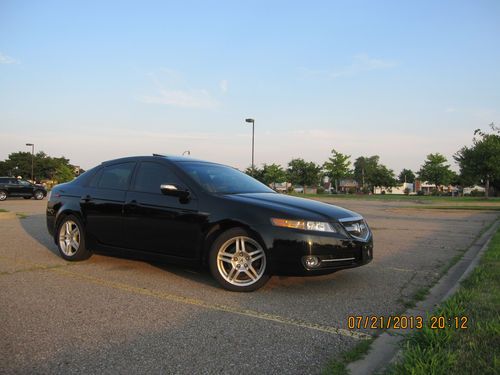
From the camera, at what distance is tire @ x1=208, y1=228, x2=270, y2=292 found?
5.05m

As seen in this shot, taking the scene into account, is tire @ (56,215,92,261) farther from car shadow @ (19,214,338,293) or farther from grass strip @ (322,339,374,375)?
grass strip @ (322,339,374,375)

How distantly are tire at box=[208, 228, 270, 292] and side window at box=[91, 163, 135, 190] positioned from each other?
5.96 ft

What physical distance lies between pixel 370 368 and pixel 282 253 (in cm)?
198

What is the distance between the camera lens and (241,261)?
512 centimetres

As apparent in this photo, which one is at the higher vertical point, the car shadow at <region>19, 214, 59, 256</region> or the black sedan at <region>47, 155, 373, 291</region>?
the black sedan at <region>47, 155, 373, 291</region>

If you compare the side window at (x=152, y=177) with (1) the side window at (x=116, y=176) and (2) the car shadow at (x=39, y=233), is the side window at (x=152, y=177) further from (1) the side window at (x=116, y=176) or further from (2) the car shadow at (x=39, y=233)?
(2) the car shadow at (x=39, y=233)

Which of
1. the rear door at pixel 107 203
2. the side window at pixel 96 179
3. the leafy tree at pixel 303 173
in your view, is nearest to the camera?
the rear door at pixel 107 203

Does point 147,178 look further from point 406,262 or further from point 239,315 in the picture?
point 406,262

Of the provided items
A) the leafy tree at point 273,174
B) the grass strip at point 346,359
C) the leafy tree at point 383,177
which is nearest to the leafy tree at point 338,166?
the leafy tree at point 273,174

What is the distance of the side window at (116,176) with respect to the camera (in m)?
6.27

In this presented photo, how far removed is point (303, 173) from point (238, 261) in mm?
72073

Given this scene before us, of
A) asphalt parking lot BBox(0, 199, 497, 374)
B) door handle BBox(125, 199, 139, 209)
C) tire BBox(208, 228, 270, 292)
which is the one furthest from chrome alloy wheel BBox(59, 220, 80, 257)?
tire BBox(208, 228, 270, 292)

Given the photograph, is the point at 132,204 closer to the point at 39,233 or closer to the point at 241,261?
the point at 241,261

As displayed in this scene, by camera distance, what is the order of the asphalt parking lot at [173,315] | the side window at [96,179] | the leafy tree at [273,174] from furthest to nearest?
the leafy tree at [273,174] < the side window at [96,179] < the asphalt parking lot at [173,315]
